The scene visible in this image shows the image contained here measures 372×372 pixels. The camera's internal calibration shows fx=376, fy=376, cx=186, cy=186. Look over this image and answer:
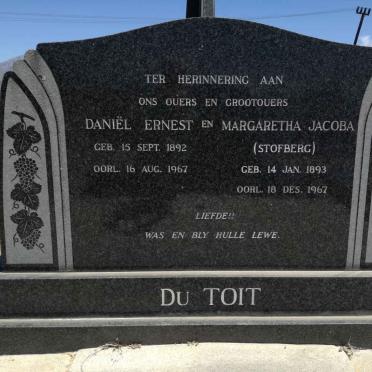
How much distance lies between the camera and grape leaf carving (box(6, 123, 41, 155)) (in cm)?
257

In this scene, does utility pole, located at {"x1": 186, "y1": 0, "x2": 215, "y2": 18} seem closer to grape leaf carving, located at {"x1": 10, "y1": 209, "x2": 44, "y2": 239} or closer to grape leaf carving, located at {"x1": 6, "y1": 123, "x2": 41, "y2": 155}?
grape leaf carving, located at {"x1": 6, "y1": 123, "x2": 41, "y2": 155}

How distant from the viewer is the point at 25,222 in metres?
2.69

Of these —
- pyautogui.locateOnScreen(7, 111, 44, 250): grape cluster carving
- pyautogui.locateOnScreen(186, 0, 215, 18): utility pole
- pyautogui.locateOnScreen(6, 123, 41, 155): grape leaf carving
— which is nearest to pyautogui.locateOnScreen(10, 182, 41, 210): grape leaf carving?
pyautogui.locateOnScreen(7, 111, 44, 250): grape cluster carving

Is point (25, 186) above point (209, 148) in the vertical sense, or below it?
below

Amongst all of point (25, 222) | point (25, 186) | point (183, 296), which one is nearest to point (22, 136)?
point (25, 186)

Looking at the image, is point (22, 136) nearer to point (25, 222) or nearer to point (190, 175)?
point (25, 222)

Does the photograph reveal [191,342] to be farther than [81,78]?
Yes

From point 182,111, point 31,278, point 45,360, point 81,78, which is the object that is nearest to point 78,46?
point 81,78

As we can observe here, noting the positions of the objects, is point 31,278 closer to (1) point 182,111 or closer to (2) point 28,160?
(2) point 28,160

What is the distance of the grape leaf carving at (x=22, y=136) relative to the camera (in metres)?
2.57

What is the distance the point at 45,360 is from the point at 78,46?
2.15 m

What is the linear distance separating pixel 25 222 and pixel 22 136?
61 cm

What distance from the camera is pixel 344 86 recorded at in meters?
2.58

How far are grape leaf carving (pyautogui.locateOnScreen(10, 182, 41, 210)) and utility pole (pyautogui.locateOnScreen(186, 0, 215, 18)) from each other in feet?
7.32
